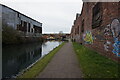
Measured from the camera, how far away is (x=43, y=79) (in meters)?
4.54

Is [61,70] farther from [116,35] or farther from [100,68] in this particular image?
[116,35]

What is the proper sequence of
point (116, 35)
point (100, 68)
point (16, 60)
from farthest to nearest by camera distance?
1. point (16, 60)
2. point (116, 35)
3. point (100, 68)

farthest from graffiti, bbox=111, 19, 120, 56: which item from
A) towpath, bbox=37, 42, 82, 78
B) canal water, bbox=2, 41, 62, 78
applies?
canal water, bbox=2, 41, 62, 78

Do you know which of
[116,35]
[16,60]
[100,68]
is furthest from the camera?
[16,60]

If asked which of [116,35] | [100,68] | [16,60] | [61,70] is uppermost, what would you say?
[116,35]

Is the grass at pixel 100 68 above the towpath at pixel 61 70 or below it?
above

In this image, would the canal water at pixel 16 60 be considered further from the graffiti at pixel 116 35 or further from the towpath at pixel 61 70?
the graffiti at pixel 116 35

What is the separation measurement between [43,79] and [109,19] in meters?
5.91

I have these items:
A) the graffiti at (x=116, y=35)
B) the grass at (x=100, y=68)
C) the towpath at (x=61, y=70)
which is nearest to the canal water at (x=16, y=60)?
the towpath at (x=61, y=70)

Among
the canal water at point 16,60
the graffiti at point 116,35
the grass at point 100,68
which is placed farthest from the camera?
the canal water at point 16,60

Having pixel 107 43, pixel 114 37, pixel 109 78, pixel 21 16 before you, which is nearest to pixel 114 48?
pixel 114 37

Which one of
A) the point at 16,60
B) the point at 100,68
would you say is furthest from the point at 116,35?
the point at 16,60

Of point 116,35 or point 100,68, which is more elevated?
point 116,35

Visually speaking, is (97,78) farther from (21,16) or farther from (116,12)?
(21,16)
